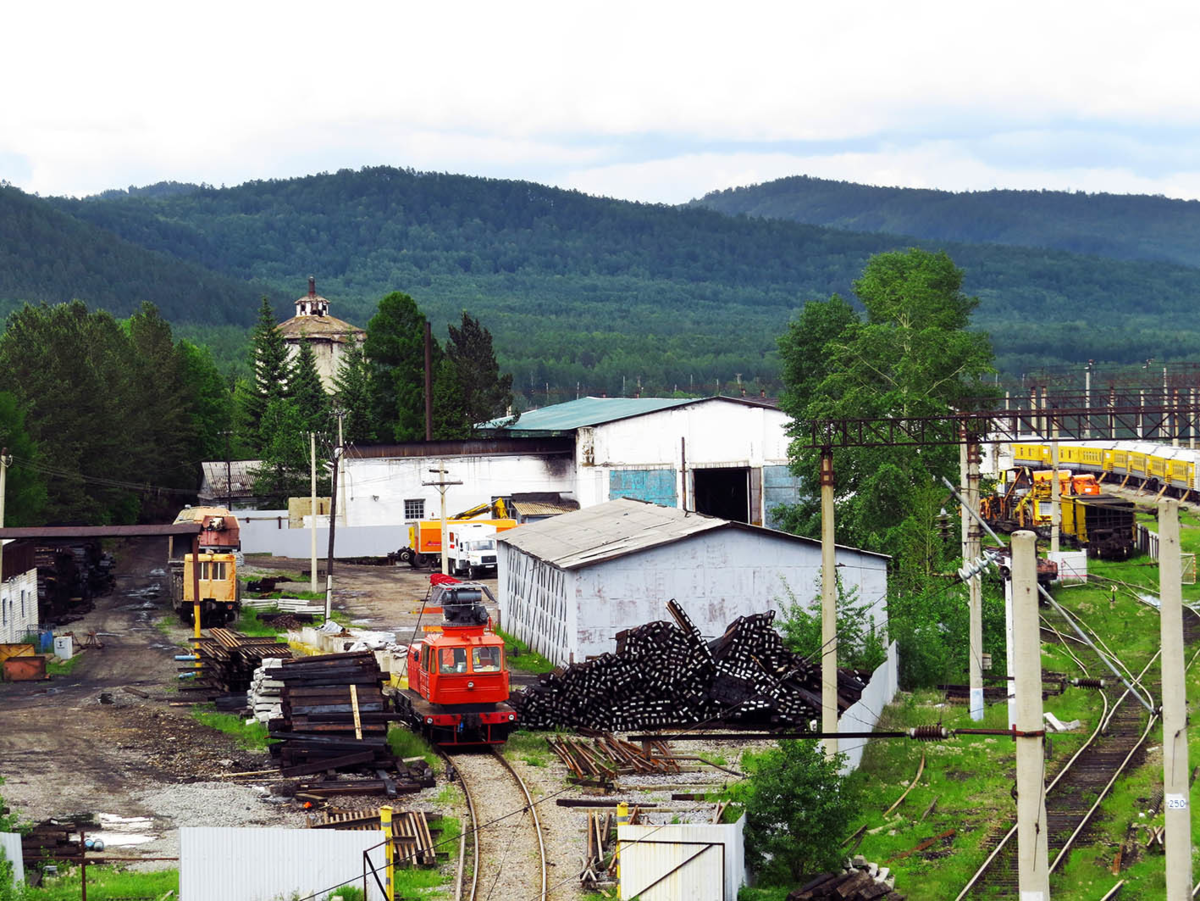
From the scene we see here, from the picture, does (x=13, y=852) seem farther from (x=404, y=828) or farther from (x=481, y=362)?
(x=481, y=362)

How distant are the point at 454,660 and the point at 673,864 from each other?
1162cm

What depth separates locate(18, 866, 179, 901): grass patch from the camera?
21.4 metres

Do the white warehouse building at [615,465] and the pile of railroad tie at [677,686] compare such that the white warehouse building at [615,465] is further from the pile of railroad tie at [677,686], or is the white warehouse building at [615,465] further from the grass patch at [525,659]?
the pile of railroad tie at [677,686]

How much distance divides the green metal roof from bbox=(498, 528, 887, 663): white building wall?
31.7 meters

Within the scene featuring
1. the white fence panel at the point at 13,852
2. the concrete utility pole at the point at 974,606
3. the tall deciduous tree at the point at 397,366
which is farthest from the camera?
the tall deciduous tree at the point at 397,366

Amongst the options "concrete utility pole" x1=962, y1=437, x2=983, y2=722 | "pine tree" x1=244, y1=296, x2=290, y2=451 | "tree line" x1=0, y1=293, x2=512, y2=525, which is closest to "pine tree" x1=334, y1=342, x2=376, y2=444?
"tree line" x1=0, y1=293, x2=512, y2=525

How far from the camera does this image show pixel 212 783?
2939cm

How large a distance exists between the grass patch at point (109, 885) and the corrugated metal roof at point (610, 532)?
59.4 ft

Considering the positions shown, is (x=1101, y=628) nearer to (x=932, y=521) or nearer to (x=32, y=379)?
(x=932, y=521)

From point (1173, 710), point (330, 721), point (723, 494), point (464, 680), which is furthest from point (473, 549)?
point (1173, 710)

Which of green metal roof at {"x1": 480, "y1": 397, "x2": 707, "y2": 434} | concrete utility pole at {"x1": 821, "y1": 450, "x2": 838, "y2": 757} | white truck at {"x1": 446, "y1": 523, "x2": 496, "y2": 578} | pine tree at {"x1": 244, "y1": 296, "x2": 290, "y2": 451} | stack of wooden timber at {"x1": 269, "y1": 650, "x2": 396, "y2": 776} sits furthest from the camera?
pine tree at {"x1": 244, "y1": 296, "x2": 290, "y2": 451}

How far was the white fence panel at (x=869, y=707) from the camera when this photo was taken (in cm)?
2889

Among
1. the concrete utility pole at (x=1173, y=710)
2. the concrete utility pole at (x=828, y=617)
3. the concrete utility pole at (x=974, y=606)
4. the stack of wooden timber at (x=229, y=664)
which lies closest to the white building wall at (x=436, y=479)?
the stack of wooden timber at (x=229, y=664)

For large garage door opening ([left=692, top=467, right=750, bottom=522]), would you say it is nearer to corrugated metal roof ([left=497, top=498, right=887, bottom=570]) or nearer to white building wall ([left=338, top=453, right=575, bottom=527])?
white building wall ([left=338, top=453, right=575, bottom=527])
